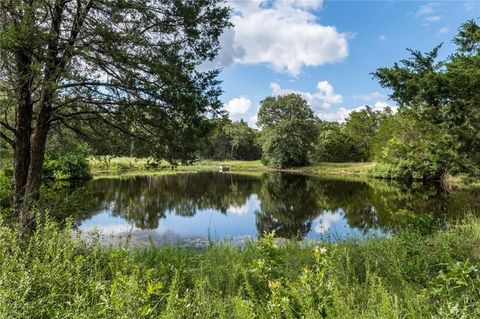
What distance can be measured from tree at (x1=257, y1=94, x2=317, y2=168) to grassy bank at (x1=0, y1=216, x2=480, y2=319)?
4764 centimetres

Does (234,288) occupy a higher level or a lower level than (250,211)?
higher

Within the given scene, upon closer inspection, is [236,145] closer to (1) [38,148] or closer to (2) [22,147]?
(2) [22,147]

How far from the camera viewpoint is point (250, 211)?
67.4 feet

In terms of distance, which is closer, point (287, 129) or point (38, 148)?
point (38, 148)

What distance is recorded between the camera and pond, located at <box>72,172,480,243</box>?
14.4 m

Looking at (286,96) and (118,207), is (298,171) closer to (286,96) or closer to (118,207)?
(286,96)

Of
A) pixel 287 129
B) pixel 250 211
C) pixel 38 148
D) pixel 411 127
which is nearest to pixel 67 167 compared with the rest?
pixel 250 211

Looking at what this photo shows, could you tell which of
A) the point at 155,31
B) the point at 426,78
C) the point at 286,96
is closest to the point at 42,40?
the point at 155,31

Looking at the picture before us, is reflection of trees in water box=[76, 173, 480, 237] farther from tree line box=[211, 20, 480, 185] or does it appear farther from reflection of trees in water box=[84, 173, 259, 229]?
tree line box=[211, 20, 480, 185]

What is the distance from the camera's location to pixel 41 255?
406 centimetres

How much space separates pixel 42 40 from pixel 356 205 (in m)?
20.1

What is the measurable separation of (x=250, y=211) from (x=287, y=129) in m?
34.3

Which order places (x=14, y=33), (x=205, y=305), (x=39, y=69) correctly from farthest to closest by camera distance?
(x=39, y=69) → (x=14, y=33) → (x=205, y=305)

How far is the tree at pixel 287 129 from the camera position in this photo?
53.2m
